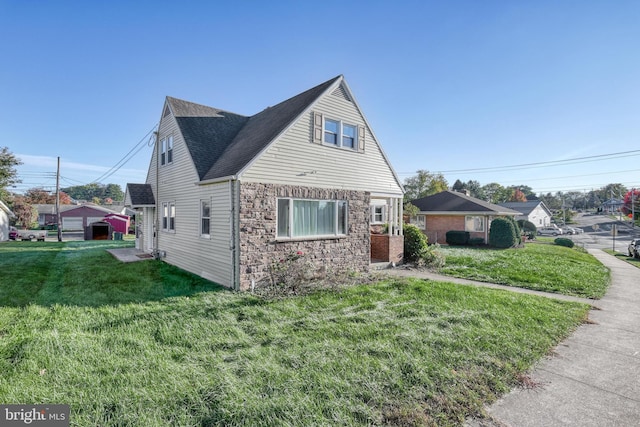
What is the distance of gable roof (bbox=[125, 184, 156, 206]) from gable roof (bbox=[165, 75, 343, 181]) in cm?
470

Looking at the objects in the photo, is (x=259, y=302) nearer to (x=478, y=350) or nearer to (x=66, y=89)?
(x=478, y=350)

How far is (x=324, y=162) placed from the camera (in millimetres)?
10898

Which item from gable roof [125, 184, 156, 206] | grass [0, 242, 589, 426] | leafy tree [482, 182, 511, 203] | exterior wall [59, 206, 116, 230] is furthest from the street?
exterior wall [59, 206, 116, 230]

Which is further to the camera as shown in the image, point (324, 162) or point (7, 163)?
point (7, 163)

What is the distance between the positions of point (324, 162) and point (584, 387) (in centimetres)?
877

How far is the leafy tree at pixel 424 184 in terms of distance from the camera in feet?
140

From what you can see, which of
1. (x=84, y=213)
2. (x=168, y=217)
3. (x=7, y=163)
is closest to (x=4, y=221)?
(x=7, y=163)

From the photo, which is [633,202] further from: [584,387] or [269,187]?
[269,187]

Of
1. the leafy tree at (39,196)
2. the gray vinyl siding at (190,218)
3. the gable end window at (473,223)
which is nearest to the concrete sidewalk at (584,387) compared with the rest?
the gray vinyl siding at (190,218)

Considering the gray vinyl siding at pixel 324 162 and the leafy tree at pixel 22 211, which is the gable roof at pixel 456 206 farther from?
the leafy tree at pixel 22 211

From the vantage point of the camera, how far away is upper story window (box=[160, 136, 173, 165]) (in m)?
13.1

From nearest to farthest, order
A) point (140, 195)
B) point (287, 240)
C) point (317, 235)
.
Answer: point (287, 240) < point (317, 235) < point (140, 195)

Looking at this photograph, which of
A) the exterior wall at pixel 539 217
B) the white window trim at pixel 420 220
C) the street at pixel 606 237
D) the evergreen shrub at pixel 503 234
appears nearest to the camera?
the evergreen shrub at pixel 503 234

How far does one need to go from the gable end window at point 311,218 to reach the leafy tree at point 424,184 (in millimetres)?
33200
